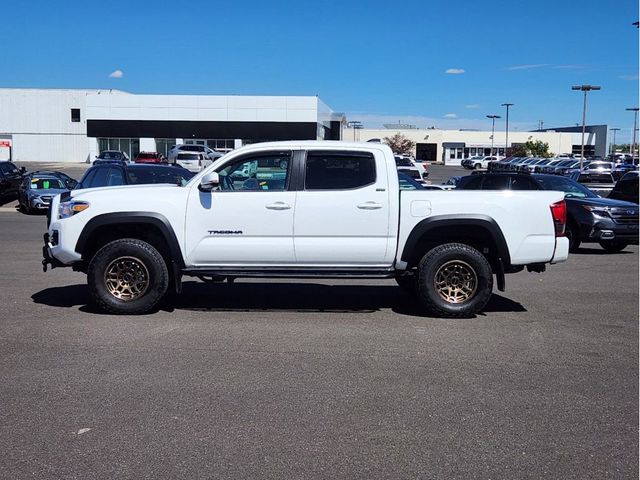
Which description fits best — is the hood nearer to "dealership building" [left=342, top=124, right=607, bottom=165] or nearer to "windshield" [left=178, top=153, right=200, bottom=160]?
"windshield" [left=178, top=153, right=200, bottom=160]

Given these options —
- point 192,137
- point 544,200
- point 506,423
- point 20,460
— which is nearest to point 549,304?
point 544,200

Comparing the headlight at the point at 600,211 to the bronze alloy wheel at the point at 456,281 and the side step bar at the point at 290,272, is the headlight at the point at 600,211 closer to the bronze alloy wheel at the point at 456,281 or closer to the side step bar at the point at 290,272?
the bronze alloy wheel at the point at 456,281

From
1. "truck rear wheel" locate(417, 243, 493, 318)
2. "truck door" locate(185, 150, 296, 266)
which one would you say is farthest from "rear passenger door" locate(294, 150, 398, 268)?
"truck rear wheel" locate(417, 243, 493, 318)

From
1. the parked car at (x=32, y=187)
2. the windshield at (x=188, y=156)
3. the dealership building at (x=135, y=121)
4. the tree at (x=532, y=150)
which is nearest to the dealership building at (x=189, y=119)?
the dealership building at (x=135, y=121)

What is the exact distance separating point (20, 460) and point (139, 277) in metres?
4.13

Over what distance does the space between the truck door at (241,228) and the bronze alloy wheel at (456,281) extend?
174 centimetres

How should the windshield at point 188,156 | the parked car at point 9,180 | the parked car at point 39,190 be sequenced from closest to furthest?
the parked car at point 39,190 → the parked car at point 9,180 → the windshield at point 188,156

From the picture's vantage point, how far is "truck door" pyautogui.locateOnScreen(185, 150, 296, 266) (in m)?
8.30

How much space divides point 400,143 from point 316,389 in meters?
102

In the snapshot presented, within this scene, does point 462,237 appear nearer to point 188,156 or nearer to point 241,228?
point 241,228

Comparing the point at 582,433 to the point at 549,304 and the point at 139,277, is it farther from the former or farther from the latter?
the point at 139,277

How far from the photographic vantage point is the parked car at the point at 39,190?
24.0m

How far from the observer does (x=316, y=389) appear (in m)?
5.84

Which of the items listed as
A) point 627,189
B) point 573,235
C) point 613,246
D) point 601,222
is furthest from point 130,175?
point 627,189
